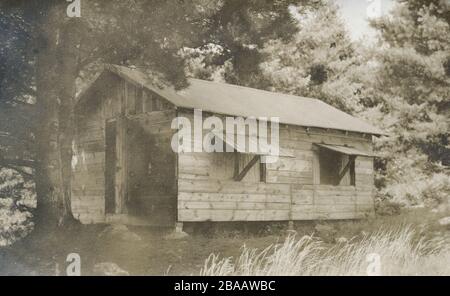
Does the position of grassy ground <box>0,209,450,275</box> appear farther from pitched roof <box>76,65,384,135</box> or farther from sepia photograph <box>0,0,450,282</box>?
pitched roof <box>76,65,384,135</box>

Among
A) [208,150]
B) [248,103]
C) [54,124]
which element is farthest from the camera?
[248,103]

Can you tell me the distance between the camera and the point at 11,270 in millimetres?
10508

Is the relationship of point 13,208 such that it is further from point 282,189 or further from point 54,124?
point 282,189

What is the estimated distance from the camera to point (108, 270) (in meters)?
9.62

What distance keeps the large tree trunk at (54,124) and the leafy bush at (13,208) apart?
1.21m

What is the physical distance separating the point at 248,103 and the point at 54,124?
660 centimetres

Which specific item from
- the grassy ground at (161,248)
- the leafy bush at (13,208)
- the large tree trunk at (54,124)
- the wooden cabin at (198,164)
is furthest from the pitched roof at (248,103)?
the leafy bush at (13,208)

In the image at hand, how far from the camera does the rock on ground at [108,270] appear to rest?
955cm

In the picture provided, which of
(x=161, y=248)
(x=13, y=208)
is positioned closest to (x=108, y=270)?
(x=161, y=248)

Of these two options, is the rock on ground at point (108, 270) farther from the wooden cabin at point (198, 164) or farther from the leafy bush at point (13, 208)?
the wooden cabin at point (198, 164)

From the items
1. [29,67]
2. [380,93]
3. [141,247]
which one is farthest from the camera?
Result: [380,93]
